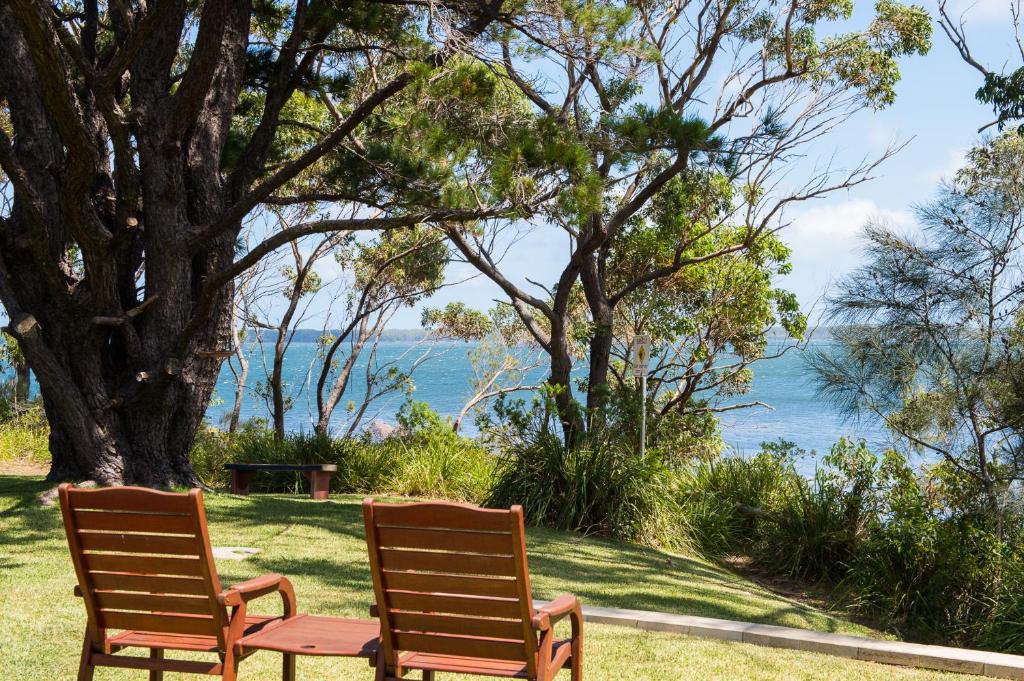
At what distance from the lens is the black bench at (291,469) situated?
10.9 metres

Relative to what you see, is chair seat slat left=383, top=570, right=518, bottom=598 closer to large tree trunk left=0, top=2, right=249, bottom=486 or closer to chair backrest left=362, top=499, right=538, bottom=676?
chair backrest left=362, top=499, right=538, bottom=676

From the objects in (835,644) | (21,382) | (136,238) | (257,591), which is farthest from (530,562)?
(21,382)

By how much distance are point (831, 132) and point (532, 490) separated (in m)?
6.28

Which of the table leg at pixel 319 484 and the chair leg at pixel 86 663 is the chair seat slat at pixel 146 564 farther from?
the table leg at pixel 319 484

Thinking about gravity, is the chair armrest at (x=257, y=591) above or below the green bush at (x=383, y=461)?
below

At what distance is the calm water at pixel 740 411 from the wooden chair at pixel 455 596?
680 centimetres

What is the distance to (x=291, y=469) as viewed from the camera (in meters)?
10.9

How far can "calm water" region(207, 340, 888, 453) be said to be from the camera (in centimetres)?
2333

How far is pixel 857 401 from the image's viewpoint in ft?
30.1

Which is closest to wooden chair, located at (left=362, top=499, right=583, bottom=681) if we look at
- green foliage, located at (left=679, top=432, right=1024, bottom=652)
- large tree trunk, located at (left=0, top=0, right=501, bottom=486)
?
large tree trunk, located at (left=0, top=0, right=501, bottom=486)

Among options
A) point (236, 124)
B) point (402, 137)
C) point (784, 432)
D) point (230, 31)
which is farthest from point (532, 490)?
point (784, 432)

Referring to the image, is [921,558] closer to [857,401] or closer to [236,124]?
[857,401]

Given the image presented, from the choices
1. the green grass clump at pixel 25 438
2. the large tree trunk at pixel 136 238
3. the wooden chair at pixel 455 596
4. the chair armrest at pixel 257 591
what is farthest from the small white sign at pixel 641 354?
the green grass clump at pixel 25 438

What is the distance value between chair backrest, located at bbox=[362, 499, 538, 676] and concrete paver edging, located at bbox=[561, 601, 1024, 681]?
2.44 m
